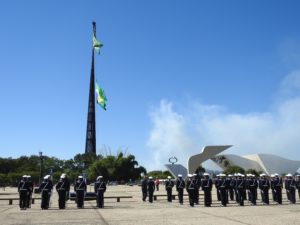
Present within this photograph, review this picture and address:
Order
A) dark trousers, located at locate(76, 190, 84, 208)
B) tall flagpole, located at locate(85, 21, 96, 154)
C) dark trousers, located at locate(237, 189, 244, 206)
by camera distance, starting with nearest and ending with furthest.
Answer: dark trousers, located at locate(76, 190, 84, 208)
dark trousers, located at locate(237, 189, 244, 206)
tall flagpole, located at locate(85, 21, 96, 154)

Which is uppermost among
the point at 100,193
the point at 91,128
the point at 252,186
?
the point at 91,128

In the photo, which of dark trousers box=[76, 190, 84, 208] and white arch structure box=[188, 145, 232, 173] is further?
white arch structure box=[188, 145, 232, 173]

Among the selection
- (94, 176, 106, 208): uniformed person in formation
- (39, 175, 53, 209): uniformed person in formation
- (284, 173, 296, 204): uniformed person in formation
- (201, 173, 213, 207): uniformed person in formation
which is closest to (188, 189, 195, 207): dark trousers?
(201, 173, 213, 207): uniformed person in formation

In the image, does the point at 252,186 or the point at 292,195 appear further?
the point at 252,186

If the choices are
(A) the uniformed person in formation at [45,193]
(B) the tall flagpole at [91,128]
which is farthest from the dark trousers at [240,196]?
(B) the tall flagpole at [91,128]

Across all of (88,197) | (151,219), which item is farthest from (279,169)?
(151,219)

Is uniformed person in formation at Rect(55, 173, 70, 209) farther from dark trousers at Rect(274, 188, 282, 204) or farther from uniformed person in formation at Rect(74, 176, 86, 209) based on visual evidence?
dark trousers at Rect(274, 188, 282, 204)

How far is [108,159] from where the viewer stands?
82.3 m

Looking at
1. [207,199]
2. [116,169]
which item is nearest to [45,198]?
[207,199]

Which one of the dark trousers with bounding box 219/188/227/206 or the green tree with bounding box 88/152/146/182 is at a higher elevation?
the green tree with bounding box 88/152/146/182

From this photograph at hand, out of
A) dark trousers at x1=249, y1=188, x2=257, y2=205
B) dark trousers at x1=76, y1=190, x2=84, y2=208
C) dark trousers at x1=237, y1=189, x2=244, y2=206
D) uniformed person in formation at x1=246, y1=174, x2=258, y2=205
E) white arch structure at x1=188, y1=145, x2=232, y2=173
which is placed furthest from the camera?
white arch structure at x1=188, y1=145, x2=232, y2=173

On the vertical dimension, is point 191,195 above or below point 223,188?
below

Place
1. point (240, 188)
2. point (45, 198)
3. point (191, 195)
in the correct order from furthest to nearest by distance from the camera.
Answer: point (240, 188)
point (191, 195)
point (45, 198)

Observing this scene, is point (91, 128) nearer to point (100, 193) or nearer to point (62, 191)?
point (100, 193)
